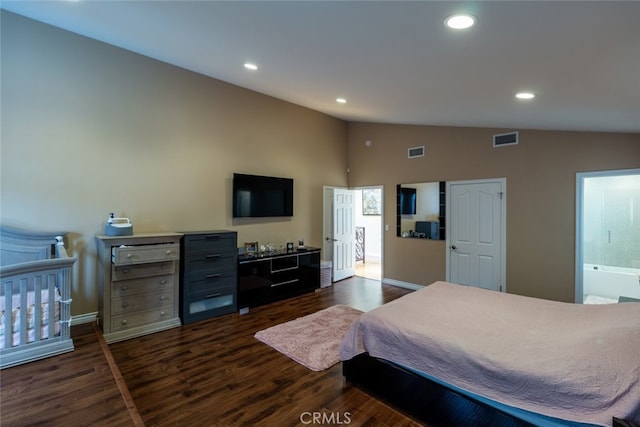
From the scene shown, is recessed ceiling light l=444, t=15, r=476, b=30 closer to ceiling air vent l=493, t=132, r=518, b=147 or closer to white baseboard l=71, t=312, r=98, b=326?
ceiling air vent l=493, t=132, r=518, b=147

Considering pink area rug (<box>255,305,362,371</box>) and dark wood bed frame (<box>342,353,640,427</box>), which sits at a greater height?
dark wood bed frame (<box>342,353,640,427</box>)

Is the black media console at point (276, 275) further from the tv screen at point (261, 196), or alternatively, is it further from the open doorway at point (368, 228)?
the open doorway at point (368, 228)

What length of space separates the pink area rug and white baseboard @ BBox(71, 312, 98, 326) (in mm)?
1986

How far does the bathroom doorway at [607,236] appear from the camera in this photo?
384 centimetres

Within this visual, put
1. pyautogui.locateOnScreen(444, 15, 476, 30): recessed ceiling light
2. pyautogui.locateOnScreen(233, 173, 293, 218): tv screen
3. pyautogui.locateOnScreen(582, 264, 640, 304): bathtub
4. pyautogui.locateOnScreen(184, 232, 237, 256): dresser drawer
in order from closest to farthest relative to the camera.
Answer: pyautogui.locateOnScreen(444, 15, 476, 30): recessed ceiling light → pyautogui.locateOnScreen(184, 232, 237, 256): dresser drawer → pyautogui.locateOnScreen(582, 264, 640, 304): bathtub → pyautogui.locateOnScreen(233, 173, 293, 218): tv screen

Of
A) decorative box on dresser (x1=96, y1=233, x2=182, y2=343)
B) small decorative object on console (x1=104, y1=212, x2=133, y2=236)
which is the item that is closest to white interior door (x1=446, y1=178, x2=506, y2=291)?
decorative box on dresser (x1=96, y1=233, x2=182, y2=343)

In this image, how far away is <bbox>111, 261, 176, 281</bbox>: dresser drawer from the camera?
3.41 meters

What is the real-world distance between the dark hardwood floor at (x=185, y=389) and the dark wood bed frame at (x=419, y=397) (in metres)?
0.09

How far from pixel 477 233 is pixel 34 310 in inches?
216

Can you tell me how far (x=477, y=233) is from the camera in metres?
4.87

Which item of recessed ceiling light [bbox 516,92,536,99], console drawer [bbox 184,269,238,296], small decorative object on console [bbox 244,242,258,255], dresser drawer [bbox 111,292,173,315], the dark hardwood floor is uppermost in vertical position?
recessed ceiling light [bbox 516,92,536,99]

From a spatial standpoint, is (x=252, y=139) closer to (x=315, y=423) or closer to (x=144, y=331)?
(x=144, y=331)

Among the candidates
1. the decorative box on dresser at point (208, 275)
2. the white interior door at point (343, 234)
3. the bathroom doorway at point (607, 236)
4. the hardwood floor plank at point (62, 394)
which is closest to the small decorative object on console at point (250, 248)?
the decorative box on dresser at point (208, 275)

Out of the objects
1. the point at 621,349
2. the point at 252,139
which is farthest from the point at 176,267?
the point at 621,349
